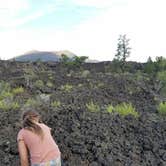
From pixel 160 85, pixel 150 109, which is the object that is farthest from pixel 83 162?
pixel 160 85

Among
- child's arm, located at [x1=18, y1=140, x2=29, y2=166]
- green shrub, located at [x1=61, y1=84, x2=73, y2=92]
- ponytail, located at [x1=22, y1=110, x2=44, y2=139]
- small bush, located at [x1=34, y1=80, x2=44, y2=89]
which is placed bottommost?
green shrub, located at [x1=61, y1=84, x2=73, y2=92]

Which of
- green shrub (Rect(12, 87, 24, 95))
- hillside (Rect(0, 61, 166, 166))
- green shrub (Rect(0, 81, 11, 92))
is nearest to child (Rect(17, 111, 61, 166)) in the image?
hillside (Rect(0, 61, 166, 166))

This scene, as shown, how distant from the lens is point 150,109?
54.0 feet

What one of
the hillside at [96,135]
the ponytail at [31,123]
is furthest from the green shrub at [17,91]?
the ponytail at [31,123]

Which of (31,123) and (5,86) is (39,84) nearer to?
(5,86)

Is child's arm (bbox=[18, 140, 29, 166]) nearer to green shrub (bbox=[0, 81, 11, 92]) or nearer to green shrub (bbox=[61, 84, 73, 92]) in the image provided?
green shrub (bbox=[0, 81, 11, 92])

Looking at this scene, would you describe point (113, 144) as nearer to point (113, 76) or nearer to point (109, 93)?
point (109, 93)

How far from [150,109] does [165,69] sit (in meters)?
14.8

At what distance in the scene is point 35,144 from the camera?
7668mm

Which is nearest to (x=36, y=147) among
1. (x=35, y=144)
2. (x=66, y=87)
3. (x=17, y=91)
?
(x=35, y=144)

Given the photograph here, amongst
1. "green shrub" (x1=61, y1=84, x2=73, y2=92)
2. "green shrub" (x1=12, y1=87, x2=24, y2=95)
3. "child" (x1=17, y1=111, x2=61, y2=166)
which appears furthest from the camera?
"green shrub" (x1=61, y1=84, x2=73, y2=92)

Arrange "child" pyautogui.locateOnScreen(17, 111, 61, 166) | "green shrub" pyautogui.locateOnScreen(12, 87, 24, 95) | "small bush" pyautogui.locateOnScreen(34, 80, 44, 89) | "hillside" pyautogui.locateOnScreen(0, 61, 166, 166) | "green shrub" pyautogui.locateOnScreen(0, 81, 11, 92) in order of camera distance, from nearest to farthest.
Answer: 1. "child" pyautogui.locateOnScreen(17, 111, 61, 166)
2. "hillside" pyautogui.locateOnScreen(0, 61, 166, 166)
3. "green shrub" pyautogui.locateOnScreen(12, 87, 24, 95)
4. "green shrub" pyautogui.locateOnScreen(0, 81, 11, 92)
5. "small bush" pyautogui.locateOnScreen(34, 80, 44, 89)

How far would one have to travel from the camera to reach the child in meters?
7.65

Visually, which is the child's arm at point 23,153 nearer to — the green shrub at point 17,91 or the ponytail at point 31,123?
the ponytail at point 31,123
